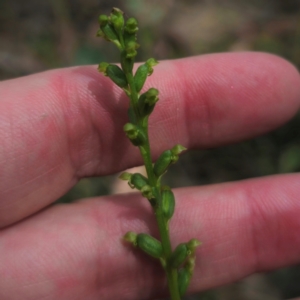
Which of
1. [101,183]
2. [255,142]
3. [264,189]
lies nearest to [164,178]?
[101,183]

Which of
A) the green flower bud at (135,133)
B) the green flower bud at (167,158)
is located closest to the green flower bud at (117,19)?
the green flower bud at (135,133)

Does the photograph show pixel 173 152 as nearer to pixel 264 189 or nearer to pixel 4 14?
pixel 264 189

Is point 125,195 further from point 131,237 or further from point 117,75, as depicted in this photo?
point 117,75

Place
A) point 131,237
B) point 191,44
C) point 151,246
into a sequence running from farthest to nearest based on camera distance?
point 191,44 < point 131,237 < point 151,246

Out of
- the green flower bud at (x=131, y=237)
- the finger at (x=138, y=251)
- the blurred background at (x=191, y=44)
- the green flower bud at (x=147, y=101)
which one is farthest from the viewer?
the blurred background at (x=191, y=44)

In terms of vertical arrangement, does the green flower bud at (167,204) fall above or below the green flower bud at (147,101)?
below

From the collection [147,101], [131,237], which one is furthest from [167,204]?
[147,101]

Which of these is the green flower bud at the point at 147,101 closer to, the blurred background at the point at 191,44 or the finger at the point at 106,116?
the finger at the point at 106,116
